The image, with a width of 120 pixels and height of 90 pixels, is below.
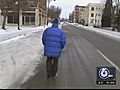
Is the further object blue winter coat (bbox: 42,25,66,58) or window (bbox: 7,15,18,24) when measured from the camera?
window (bbox: 7,15,18,24)

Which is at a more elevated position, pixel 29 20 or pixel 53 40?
pixel 53 40

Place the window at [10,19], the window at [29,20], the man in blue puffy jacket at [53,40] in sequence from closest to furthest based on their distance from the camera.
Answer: the man in blue puffy jacket at [53,40], the window at [10,19], the window at [29,20]

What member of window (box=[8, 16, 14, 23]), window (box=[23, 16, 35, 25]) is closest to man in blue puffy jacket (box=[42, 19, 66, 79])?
window (box=[8, 16, 14, 23])

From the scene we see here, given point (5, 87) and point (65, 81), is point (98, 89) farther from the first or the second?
point (5, 87)

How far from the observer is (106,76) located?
26.6ft

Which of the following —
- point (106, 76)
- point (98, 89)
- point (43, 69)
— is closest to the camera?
point (106, 76)

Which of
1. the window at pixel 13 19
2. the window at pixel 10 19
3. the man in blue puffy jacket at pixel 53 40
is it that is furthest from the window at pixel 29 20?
the man in blue puffy jacket at pixel 53 40

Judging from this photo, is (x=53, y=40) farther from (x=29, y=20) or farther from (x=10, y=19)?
(x=29, y=20)

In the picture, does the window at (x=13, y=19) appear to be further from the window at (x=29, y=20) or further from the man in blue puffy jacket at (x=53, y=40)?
the man in blue puffy jacket at (x=53, y=40)

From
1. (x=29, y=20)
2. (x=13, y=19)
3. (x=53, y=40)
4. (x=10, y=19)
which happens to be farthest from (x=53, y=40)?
(x=29, y=20)

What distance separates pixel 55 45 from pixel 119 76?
254cm

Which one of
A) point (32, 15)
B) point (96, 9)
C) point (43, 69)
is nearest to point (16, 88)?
point (43, 69)

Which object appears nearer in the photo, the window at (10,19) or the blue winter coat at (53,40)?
the blue winter coat at (53,40)

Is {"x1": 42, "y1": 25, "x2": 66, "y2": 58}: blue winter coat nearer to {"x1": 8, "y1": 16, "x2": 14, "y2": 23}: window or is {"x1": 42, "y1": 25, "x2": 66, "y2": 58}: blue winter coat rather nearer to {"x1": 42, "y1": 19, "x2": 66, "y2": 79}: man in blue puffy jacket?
{"x1": 42, "y1": 19, "x2": 66, "y2": 79}: man in blue puffy jacket
